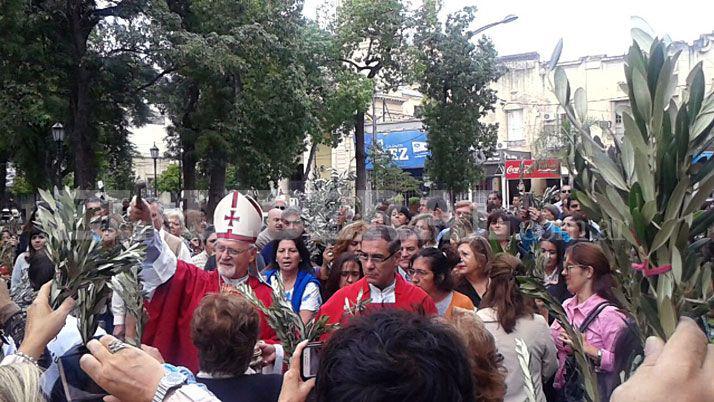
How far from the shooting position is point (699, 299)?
1.69 meters

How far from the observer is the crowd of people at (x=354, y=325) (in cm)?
155

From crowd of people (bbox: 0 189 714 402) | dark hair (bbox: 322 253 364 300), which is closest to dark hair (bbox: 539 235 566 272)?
crowd of people (bbox: 0 189 714 402)

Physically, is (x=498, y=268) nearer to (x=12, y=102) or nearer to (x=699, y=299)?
(x=699, y=299)

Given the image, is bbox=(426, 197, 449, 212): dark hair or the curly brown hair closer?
the curly brown hair

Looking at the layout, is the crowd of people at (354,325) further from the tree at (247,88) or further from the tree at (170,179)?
the tree at (170,179)

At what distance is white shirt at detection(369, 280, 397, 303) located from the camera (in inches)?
181

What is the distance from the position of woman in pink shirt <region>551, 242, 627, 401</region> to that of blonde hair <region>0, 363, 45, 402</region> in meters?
2.89

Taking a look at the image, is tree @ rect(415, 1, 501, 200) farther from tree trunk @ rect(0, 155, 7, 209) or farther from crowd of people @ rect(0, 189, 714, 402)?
crowd of people @ rect(0, 189, 714, 402)

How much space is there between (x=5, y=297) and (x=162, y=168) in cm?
5721

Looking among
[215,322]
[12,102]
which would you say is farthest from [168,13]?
[215,322]

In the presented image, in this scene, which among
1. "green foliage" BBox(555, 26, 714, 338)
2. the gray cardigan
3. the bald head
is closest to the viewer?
"green foliage" BBox(555, 26, 714, 338)

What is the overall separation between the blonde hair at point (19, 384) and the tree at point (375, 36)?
23.9 m

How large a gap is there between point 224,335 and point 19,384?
1.17 meters

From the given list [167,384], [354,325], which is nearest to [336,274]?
[167,384]
